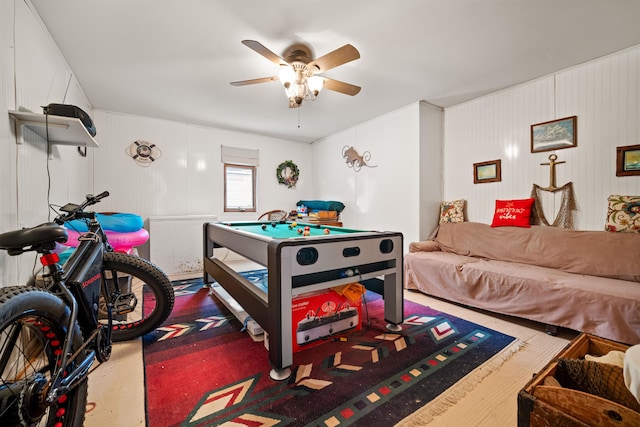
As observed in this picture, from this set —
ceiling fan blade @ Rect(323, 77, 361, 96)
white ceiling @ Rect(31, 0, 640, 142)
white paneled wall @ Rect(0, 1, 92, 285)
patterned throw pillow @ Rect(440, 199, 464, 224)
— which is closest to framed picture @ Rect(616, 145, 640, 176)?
white ceiling @ Rect(31, 0, 640, 142)

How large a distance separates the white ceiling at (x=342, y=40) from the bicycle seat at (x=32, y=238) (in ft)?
5.66

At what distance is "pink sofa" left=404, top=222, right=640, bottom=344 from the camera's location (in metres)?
1.80

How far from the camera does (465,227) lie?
325cm

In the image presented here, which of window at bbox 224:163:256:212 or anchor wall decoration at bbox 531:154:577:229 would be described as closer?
A: anchor wall decoration at bbox 531:154:577:229

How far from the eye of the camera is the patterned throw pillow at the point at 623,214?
7.29ft

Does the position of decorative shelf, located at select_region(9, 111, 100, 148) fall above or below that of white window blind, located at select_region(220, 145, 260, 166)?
below

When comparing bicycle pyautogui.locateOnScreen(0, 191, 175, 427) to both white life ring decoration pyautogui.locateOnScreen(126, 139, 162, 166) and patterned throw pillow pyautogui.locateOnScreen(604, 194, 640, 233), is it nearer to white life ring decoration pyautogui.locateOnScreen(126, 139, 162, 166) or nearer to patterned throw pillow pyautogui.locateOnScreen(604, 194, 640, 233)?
white life ring decoration pyautogui.locateOnScreen(126, 139, 162, 166)

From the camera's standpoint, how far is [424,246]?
3.25 meters

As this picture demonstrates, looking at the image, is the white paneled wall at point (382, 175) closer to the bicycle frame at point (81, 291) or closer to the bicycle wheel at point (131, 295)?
the bicycle wheel at point (131, 295)

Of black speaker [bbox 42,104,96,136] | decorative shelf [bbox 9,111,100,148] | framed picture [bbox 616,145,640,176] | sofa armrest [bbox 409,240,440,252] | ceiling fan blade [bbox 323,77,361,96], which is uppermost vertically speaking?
ceiling fan blade [bbox 323,77,361,96]

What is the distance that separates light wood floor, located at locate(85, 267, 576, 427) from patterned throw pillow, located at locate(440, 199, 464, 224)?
1.66 meters

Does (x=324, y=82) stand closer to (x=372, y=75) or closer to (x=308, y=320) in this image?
(x=372, y=75)

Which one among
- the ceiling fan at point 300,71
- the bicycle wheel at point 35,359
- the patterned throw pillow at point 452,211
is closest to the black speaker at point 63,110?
the ceiling fan at point 300,71

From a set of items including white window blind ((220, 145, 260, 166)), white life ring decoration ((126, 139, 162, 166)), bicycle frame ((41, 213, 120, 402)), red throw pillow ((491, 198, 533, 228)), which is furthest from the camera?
white window blind ((220, 145, 260, 166))
